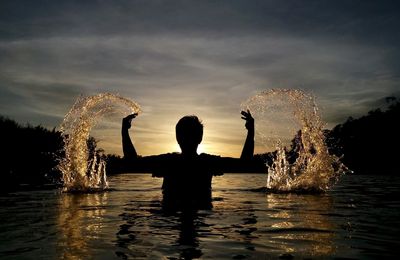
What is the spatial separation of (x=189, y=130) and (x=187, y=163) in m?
0.56

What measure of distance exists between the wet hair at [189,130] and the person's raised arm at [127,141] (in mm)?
705

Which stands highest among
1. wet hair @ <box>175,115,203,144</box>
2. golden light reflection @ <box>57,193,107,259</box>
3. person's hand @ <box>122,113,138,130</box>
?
person's hand @ <box>122,113,138,130</box>

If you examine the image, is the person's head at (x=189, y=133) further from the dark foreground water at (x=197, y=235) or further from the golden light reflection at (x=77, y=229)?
the golden light reflection at (x=77, y=229)

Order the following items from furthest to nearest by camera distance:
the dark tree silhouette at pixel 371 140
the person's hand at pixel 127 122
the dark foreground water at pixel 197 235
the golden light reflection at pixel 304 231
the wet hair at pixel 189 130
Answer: the dark tree silhouette at pixel 371 140 → the person's hand at pixel 127 122 → the wet hair at pixel 189 130 → the golden light reflection at pixel 304 231 → the dark foreground water at pixel 197 235

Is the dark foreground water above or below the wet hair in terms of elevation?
below

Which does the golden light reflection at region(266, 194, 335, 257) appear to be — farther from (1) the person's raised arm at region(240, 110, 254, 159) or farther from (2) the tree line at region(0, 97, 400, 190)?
(2) the tree line at region(0, 97, 400, 190)

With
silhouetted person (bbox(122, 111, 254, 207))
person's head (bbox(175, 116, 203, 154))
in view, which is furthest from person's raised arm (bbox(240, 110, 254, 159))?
person's head (bbox(175, 116, 203, 154))

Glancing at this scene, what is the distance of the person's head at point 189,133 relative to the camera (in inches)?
250

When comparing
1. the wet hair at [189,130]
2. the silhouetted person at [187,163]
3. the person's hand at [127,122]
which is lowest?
the silhouetted person at [187,163]

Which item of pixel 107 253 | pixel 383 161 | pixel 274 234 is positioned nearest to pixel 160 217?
pixel 274 234

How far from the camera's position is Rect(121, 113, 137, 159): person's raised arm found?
6.40m

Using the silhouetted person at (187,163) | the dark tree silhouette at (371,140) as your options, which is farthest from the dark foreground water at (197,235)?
the dark tree silhouette at (371,140)

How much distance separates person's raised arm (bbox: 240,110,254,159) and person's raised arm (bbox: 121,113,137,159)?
1.62 meters

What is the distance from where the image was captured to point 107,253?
4.92 metres
